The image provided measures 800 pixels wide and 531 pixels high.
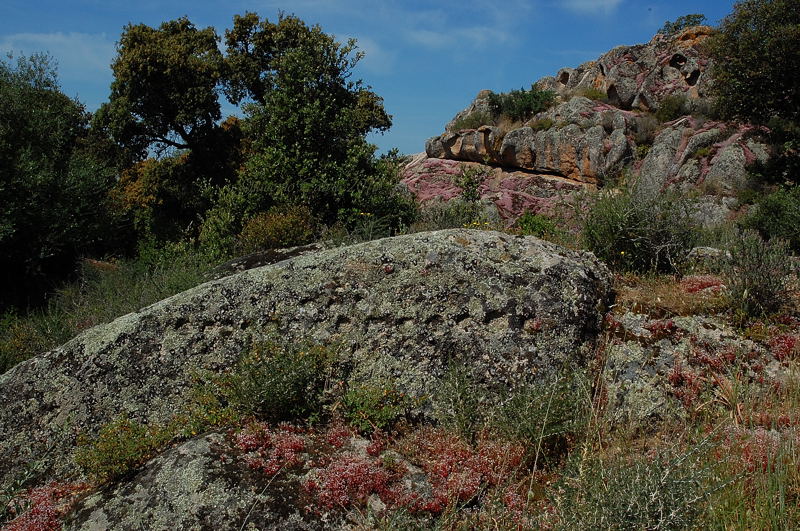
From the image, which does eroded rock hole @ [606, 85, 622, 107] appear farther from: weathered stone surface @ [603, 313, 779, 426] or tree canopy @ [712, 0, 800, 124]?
weathered stone surface @ [603, 313, 779, 426]

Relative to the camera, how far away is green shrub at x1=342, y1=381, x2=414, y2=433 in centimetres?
456

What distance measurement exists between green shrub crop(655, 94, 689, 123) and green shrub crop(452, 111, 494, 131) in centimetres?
853

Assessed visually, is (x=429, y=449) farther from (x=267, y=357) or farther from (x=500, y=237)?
(x=500, y=237)

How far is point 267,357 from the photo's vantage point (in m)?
4.91

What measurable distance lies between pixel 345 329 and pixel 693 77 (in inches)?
1152

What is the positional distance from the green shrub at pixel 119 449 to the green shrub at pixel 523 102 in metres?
28.2

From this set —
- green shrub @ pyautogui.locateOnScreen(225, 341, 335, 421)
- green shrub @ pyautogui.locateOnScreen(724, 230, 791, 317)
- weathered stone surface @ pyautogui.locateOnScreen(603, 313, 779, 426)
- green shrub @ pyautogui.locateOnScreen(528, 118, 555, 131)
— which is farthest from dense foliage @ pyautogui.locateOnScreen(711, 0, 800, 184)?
green shrub @ pyautogui.locateOnScreen(225, 341, 335, 421)

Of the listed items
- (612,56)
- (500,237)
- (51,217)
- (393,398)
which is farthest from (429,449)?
(612,56)

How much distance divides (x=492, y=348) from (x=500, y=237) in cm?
150

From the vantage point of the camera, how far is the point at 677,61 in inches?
1131

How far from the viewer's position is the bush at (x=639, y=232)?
7.08 m

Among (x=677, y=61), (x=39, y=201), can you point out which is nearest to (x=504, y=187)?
(x=677, y=61)

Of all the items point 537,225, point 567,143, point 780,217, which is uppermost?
point 567,143

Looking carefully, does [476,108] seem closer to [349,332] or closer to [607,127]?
[607,127]
